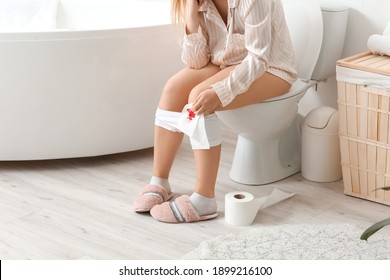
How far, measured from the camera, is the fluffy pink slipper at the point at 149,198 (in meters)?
2.90

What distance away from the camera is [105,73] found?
325 centimetres

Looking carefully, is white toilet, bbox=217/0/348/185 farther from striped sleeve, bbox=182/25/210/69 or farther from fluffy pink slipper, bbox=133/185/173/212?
fluffy pink slipper, bbox=133/185/173/212

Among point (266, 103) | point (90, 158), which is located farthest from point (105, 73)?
point (266, 103)

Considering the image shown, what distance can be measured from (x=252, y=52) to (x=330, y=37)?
591 mm

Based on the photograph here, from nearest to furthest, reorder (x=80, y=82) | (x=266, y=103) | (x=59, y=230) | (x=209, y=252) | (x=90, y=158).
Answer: (x=209, y=252) → (x=59, y=230) → (x=266, y=103) → (x=80, y=82) → (x=90, y=158)

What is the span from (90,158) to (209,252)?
1.14m

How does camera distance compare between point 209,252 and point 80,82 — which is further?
point 80,82

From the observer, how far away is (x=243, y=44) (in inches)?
115

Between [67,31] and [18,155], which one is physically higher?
[67,31]

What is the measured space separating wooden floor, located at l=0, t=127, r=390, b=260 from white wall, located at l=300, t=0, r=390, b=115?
0.51 metres

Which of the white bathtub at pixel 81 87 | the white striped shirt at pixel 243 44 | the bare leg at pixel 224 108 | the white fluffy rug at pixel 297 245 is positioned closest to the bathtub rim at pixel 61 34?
the white bathtub at pixel 81 87

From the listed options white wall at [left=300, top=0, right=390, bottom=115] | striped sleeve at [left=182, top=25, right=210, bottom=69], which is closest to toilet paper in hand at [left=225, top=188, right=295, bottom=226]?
striped sleeve at [left=182, top=25, right=210, bottom=69]

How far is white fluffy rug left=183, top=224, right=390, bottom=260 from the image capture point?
2.52m

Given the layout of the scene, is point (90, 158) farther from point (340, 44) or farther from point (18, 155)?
point (340, 44)
